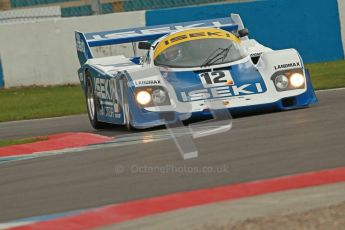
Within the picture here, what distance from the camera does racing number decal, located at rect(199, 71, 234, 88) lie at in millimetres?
11555

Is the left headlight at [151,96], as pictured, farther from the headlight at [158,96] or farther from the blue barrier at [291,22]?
the blue barrier at [291,22]

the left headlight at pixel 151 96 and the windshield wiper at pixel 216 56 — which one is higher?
the windshield wiper at pixel 216 56

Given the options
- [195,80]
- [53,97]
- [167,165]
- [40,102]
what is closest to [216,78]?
[195,80]

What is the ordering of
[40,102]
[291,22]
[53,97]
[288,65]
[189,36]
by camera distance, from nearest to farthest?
[288,65], [189,36], [40,102], [53,97], [291,22]

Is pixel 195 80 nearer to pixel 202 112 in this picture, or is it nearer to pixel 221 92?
pixel 221 92

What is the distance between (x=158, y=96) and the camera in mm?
A: 11406

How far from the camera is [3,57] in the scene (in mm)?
21297

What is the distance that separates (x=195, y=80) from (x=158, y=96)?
1.65 ft

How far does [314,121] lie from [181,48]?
2.52 m

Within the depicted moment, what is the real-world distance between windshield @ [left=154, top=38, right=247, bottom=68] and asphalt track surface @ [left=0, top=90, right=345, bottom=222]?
1.16 meters

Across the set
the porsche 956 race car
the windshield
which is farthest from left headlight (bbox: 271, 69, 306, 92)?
the windshield

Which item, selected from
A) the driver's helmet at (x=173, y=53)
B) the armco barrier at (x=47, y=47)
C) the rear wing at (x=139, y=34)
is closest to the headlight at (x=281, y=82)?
the driver's helmet at (x=173, y=53)

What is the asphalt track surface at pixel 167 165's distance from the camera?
24.0ft

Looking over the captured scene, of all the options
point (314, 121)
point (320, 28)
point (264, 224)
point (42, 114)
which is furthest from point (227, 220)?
point (320, 28)
